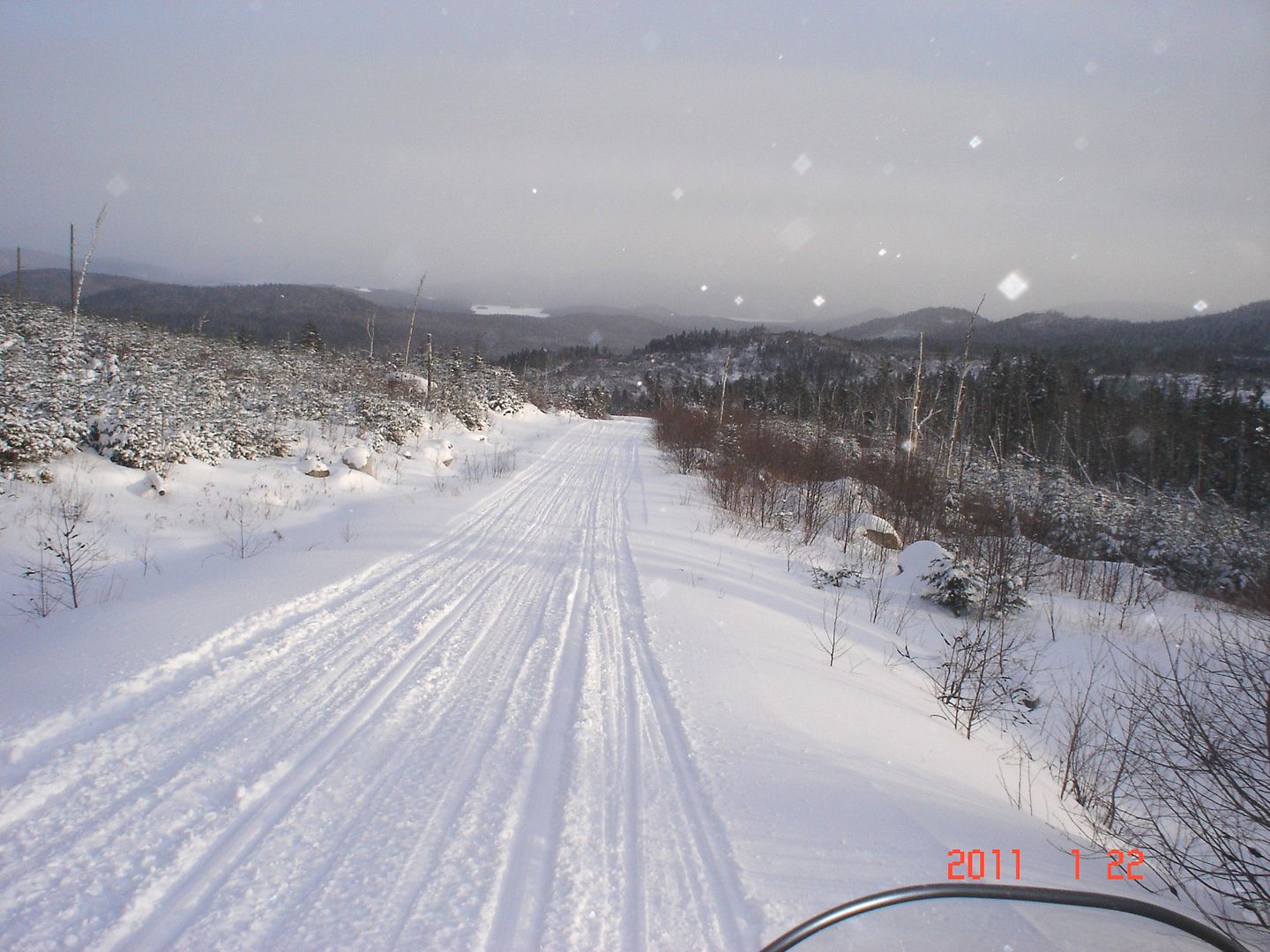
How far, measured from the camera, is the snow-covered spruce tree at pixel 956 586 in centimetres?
816

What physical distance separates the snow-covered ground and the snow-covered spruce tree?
8.08 ft

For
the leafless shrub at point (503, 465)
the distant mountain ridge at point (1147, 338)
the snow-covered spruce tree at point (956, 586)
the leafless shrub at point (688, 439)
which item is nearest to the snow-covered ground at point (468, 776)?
the snow-covered spruce tree at point (956, 586)

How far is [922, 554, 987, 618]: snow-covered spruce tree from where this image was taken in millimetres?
8156

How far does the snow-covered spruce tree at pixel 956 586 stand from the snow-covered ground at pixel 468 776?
2.46 meters

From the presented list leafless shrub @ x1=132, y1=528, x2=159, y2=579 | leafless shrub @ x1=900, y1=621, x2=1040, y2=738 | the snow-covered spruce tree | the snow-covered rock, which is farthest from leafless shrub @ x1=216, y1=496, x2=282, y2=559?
the snow-covered spruce tree

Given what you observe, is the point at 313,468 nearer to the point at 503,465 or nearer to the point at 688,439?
the point at 503,465

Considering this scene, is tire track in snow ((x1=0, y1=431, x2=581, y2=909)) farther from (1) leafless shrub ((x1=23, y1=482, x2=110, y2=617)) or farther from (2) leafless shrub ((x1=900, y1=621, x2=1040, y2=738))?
(2) leafless shrub ((x1=900, y1=621, x2=1040, y2=738))

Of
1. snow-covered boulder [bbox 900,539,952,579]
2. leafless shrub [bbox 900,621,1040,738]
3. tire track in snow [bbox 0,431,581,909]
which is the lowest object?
leafless shrub [bbox 900,621,1040,738]

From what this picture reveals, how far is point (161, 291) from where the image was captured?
115188 millimetres

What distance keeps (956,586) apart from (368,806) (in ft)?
27.6

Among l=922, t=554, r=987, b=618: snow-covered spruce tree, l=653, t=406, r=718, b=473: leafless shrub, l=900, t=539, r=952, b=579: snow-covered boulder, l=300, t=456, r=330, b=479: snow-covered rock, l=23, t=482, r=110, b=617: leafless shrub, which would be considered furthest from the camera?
l=653, t=406, r=718, b=473: leafless shrub

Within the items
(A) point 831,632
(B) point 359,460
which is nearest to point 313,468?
(B) point 359,460

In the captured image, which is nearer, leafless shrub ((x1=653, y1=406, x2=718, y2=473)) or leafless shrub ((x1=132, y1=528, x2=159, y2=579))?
leafless shrub ((x1=132, y1=528, x2=159, y2=579))

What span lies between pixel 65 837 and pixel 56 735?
1038mm
